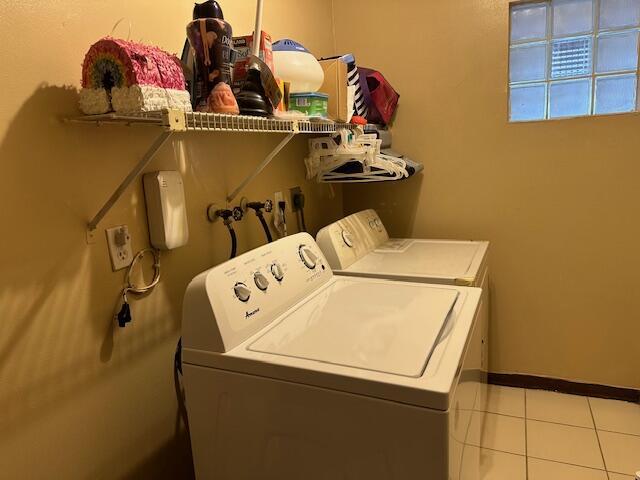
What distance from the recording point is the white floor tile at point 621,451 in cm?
191

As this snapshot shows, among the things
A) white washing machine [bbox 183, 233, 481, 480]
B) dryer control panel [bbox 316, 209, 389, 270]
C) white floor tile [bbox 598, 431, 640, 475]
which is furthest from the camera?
white floor tile [bbox 598, 431, 640, 475]

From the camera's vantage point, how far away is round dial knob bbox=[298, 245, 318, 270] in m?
1.52

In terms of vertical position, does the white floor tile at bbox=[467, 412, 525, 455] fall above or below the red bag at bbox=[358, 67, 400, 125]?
below

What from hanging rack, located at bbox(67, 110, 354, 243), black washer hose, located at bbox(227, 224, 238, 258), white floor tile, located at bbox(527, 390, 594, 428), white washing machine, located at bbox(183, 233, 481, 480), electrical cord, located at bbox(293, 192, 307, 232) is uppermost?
hanging rack, located at bbox(67, 110, 354, 243)

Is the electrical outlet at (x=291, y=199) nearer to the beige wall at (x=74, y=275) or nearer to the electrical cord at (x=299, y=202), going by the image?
the electrical cord at (x=299, y=202)

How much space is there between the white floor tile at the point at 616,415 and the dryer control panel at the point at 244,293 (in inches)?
67.3

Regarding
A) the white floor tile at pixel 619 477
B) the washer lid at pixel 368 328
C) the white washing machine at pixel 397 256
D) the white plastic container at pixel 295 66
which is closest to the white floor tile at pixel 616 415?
the white floor tile at pixel 619 477

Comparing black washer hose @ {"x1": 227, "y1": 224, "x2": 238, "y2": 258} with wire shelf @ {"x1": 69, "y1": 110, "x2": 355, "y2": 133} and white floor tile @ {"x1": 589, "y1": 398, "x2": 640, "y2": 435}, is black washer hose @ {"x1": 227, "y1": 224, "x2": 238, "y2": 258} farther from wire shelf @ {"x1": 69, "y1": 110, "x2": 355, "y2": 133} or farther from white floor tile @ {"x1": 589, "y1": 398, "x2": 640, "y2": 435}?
white floor tile @ {"x1": 589, "y1": 398, "x2": 640, "y2": 435}

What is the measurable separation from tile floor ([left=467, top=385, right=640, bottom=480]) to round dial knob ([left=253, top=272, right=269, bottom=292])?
112 centimetres

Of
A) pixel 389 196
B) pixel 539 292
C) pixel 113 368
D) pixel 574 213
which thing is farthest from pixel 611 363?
pixel 113 368

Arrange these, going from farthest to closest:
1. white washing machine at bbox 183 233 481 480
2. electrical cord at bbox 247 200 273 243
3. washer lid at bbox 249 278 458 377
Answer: electrical cord at bbox 247 200 273 243, washer lid at bbox 249 278 458 377, white washing machine at bbox 183 233 481 480

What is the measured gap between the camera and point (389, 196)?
102 inches

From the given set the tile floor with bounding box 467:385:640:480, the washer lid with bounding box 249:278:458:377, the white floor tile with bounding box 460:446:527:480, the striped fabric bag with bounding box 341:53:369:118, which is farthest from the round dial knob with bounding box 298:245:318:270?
the white floor tile with bounding box 460:446:527:480

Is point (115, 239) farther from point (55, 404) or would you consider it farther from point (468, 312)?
point (468, 312)
